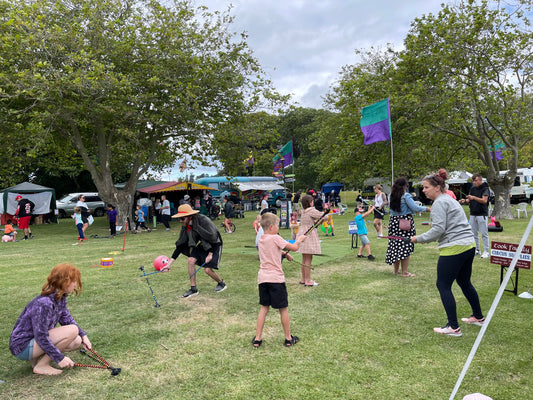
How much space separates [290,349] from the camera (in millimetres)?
3941

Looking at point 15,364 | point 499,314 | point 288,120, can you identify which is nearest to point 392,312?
point 499,314

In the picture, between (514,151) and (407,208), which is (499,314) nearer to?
(407,208)

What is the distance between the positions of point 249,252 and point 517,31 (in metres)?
15.3

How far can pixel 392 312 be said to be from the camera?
197 inches

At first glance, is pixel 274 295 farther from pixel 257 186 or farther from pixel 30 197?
pixel 257 186

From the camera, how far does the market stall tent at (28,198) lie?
67.9 ft

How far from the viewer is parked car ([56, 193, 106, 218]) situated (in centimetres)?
2683

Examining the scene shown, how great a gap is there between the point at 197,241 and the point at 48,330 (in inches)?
110

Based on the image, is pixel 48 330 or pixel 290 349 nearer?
pixel 48 330

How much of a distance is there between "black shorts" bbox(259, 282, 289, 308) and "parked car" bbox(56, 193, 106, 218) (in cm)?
2646

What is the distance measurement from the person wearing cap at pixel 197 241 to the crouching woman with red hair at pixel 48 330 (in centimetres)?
220

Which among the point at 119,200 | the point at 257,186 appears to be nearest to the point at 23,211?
the point at 119,200

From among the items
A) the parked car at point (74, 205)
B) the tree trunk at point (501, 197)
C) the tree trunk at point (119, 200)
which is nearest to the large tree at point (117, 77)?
the tree trunk at point (119, 200)

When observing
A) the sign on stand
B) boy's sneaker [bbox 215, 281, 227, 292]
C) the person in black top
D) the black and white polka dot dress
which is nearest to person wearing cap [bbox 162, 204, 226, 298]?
boy's sneaker [bbox 215, 281, 227, 292]
